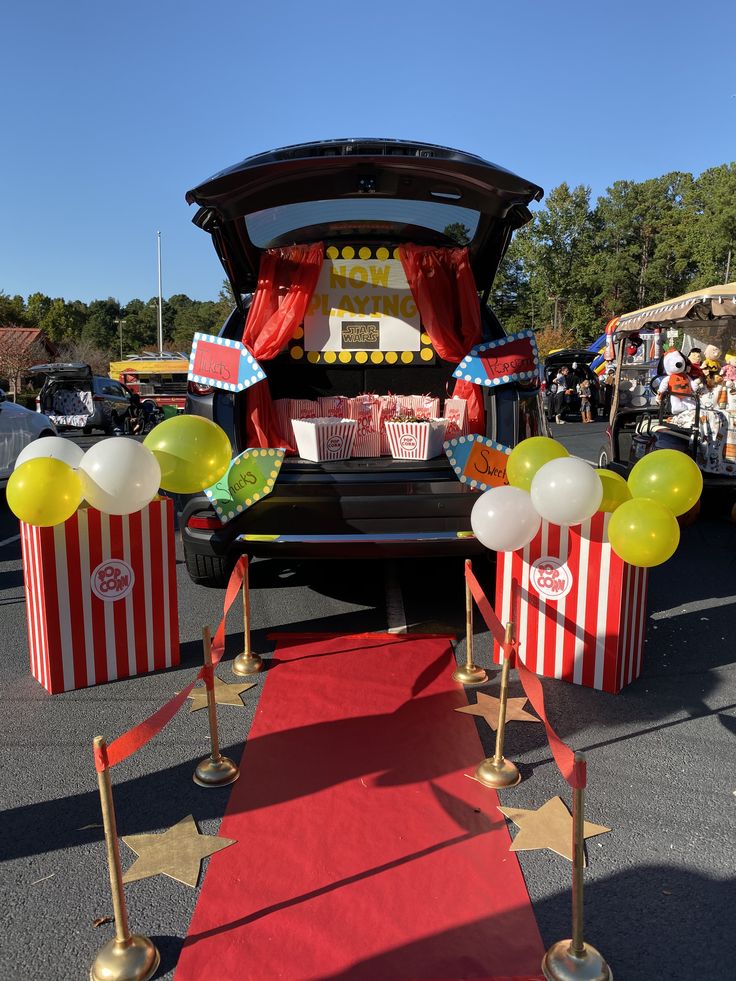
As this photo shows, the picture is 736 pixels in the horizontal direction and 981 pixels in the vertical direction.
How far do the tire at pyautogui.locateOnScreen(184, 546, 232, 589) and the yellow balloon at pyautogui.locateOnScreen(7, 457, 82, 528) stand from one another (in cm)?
100

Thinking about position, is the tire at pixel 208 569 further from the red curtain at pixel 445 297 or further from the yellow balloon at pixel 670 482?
the yellow balloon at pixel 670 482

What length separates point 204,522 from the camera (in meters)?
3.84

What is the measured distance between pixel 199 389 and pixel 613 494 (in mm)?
2447

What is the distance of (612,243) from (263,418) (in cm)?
6051

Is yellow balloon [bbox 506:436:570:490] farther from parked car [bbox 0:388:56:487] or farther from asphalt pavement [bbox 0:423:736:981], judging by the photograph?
parked car [bbox 0:388:56:487]

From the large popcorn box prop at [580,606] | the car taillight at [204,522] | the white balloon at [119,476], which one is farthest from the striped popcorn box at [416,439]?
the white balloon at [119,476]

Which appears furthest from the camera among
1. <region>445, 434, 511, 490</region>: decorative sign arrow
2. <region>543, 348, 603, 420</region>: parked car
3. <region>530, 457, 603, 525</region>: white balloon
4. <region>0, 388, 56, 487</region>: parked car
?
<region>543, 348, 603, 420</region>: parked car

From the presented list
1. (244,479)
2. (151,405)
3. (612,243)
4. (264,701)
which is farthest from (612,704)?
(612,243)

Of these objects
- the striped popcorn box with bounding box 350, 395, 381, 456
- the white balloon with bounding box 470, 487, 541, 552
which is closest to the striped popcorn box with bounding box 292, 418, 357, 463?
the striped popcorn box with bounding box 350, 395, 381, 456

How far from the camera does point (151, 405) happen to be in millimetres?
19125

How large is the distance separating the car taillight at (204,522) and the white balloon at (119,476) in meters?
0.55

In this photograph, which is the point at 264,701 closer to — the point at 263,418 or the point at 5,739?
the point at 5,739

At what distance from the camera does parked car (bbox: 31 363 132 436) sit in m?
16.8

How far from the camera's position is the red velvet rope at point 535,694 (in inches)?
72.1
